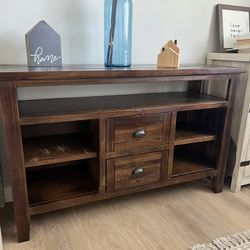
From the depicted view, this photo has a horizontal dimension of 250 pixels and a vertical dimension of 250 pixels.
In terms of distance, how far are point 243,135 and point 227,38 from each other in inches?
27.4

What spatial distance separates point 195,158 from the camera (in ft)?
5.64

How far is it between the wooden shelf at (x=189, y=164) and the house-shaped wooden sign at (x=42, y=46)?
3.03 ft

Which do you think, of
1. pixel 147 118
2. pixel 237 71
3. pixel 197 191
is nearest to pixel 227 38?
pixel 237 71

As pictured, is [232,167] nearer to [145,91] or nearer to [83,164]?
[145,91]

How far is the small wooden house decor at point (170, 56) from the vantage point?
4.39 feet

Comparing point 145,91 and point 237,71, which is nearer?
point 237,71

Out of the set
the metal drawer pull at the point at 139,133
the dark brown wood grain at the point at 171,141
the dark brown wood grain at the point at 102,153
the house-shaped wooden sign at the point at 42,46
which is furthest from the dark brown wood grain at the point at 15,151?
the dark brown wood grain at the point at 171,141

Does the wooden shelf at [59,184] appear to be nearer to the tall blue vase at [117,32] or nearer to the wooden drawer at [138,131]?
the wooden drawer at [138,131]

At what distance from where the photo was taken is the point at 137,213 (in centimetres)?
142

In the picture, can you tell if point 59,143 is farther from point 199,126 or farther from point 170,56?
point 199,126

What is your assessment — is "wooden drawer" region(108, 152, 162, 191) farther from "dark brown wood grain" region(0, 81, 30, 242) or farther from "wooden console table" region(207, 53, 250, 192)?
"wooden console table" region(207, 53, 250, 192)

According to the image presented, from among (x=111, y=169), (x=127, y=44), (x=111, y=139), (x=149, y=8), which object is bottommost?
(x=111, y=169)

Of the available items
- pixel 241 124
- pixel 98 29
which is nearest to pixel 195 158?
pixel 241 124

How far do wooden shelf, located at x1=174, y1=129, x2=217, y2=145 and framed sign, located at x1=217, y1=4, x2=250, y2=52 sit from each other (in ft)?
2.15
